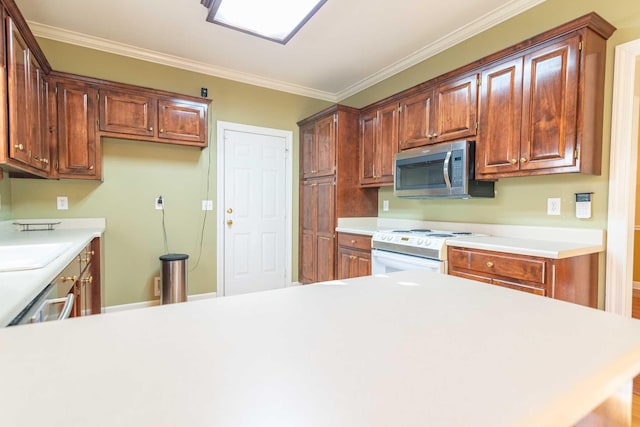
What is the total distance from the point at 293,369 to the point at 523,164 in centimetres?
226

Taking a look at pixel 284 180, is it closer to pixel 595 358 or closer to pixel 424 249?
pixel 424 249

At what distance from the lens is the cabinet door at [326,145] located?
11.5 feet

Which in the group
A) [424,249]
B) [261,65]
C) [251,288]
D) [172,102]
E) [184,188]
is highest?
[261,65]

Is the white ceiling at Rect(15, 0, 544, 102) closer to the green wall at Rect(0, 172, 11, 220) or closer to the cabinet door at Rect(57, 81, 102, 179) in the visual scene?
the cabinet door at Rect(57, 81, 102, 179)

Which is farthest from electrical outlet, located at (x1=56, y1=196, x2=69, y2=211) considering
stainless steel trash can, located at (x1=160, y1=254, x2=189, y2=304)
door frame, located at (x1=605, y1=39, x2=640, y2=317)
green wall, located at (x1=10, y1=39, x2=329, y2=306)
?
door frame, located at (x1=605, y1=39, x2=640, y2=317)

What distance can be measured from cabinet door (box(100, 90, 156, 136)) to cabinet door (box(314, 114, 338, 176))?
172cm

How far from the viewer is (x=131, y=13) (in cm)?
259

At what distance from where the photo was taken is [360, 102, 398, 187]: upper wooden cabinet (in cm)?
317

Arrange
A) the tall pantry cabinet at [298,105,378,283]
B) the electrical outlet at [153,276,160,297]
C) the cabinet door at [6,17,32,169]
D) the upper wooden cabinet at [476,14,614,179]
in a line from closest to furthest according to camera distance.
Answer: the cabinet door at [6,17,32,169] < the upper wooden cabinet at [476,14,614,179] < the electrical outlet at [153,276,160,297] < the tall pantry cabinet at [298,105,378,283]

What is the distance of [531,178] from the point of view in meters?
2.39

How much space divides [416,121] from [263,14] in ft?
5.06

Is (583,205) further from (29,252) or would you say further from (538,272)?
(29,252)

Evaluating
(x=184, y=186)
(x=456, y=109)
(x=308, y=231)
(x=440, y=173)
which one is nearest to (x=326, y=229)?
(x=308, y=231)

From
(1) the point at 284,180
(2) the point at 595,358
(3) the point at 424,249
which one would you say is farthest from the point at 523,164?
(1) the point at 284,180
